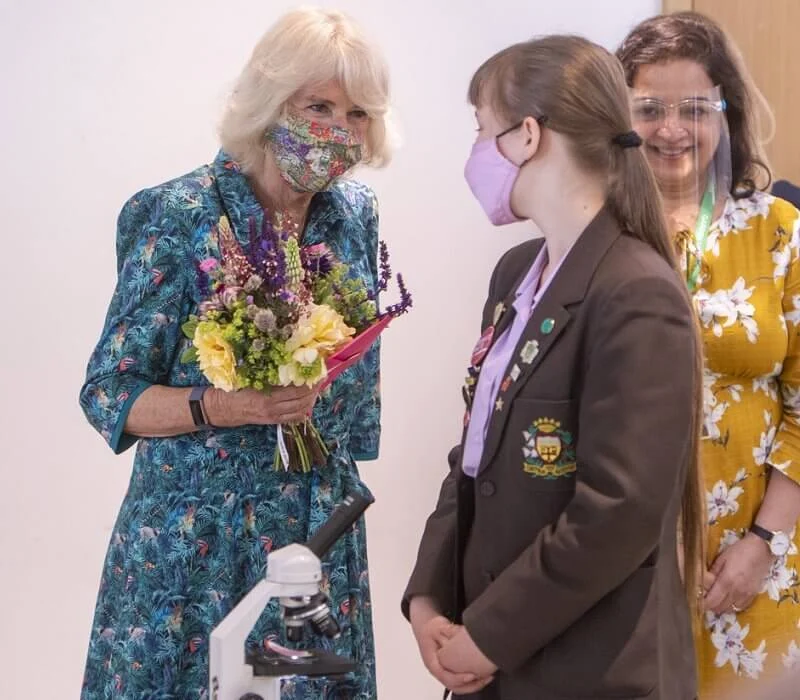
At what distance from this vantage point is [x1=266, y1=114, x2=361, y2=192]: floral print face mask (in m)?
2.09

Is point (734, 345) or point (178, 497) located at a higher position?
point (734, 345)

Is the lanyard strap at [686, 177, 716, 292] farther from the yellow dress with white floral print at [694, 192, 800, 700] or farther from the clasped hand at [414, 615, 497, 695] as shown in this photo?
the clasped hand at [414, 615, 497, 695]

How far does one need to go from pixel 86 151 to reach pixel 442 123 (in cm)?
106

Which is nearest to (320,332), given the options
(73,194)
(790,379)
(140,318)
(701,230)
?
(140,318)

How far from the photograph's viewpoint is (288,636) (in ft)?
4.18

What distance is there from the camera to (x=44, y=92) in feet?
10.0

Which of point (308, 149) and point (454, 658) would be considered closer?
point (454, 658)

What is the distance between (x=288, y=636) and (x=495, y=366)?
0.57m

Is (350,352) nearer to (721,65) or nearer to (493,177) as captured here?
(493,177)

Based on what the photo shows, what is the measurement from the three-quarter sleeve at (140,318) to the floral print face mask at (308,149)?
244 millimetres

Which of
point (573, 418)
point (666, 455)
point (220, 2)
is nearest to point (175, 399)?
point (573, 418)

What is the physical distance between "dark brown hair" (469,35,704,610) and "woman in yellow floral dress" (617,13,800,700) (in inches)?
17.8

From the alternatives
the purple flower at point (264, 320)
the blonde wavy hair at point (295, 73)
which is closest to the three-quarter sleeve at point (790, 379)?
the blonde wavy hair at point (295, 73)

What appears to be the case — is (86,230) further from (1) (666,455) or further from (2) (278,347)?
(1) (666,455)
